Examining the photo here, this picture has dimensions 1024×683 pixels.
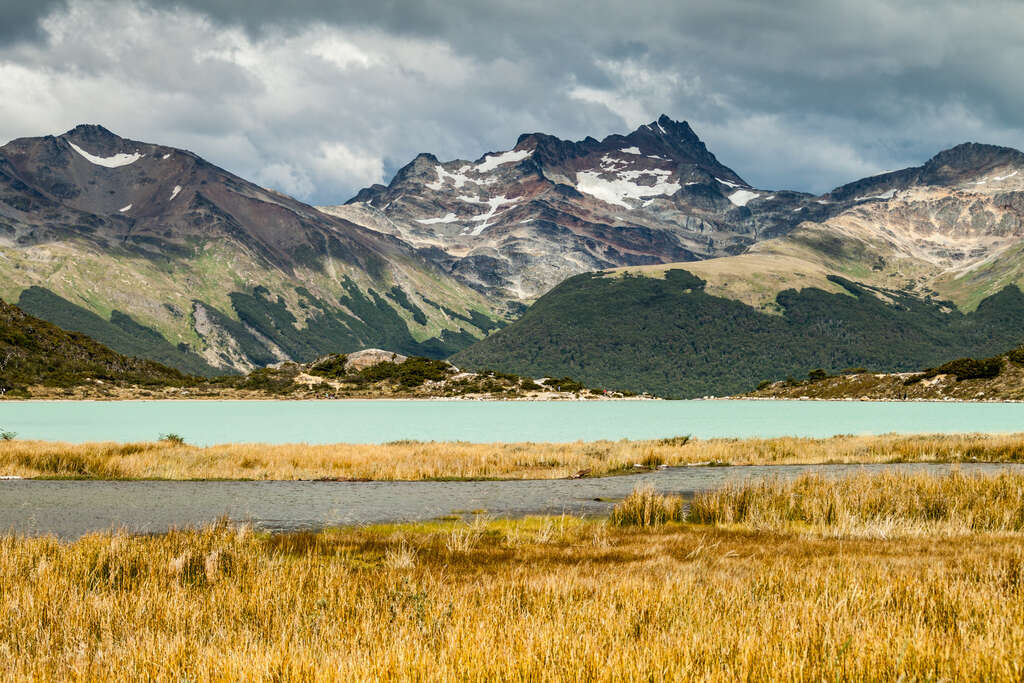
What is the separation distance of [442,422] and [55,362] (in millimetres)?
98692

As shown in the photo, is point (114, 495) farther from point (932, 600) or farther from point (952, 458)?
point (952, 458)

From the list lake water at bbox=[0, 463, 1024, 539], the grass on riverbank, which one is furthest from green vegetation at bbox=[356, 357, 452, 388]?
the grass on riverbank

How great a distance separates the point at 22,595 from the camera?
32.7ft

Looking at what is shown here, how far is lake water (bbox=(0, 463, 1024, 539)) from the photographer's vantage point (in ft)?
70.9

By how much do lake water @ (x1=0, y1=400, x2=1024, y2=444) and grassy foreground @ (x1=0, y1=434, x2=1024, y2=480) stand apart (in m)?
19.7

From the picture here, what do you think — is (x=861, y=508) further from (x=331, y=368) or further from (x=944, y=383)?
(x=331, y=368)

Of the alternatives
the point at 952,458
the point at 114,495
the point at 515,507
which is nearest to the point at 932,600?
the point at 515,507

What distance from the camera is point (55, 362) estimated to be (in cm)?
14588

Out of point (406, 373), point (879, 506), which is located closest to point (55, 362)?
point (406, 373)

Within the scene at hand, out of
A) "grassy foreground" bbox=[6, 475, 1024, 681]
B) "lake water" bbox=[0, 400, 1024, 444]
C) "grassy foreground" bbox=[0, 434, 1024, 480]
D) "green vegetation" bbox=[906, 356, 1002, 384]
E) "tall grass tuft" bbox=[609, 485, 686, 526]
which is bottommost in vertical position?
"lake water" bbox=[0, 400, 1024, 444]

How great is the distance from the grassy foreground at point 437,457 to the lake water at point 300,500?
2450 millimetres

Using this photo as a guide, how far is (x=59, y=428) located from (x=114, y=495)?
54864mm

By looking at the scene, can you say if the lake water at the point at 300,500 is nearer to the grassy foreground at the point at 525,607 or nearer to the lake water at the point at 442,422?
the grassy foreground at the point at 525,607

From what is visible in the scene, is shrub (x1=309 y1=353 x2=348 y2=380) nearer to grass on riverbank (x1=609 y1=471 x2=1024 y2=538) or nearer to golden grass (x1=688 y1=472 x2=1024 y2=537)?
A: grass on riverbank (x1=609 y1=471 x2=1024 y2=538)
